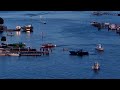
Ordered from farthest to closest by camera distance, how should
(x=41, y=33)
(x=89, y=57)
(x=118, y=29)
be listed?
(x=118, y=29) < (x=41, y=33) < (x=89, y=57)

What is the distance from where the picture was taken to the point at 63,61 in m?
8.94

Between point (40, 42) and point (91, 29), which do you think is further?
point (91, 29)

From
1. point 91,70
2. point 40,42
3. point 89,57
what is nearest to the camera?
point 91,70

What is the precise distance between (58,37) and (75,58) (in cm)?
187

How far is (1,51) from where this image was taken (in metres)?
11.1

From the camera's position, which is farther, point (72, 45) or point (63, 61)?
point (72, 45)

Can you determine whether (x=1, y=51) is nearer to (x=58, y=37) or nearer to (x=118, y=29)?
(x=58, y=37)

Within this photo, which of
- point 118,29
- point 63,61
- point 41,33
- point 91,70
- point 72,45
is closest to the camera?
point 91,70

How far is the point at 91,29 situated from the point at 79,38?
2.34m
